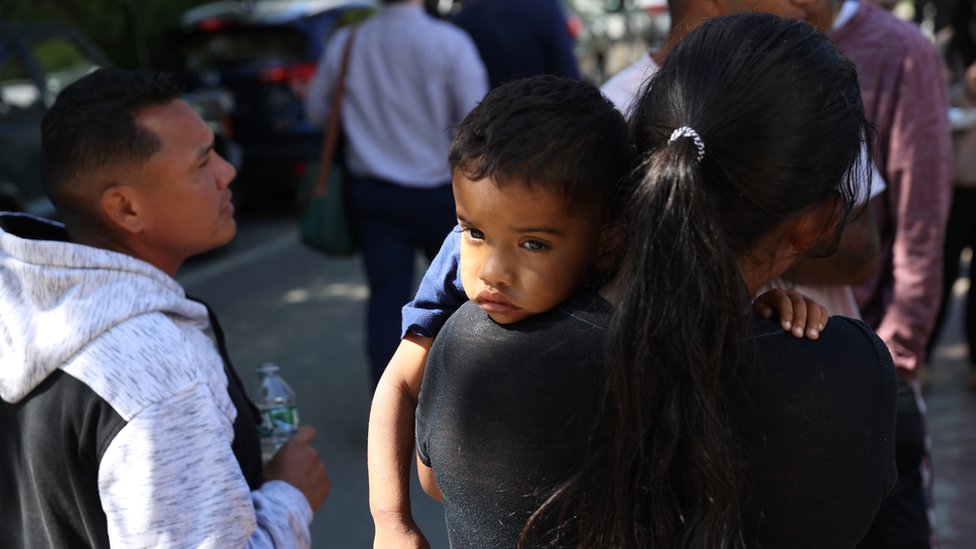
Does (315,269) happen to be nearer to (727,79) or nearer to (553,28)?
(553,28)

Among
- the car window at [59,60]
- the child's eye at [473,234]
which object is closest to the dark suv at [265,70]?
the car window at [59,60]

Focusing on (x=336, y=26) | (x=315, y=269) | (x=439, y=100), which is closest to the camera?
(x=439, y=100)

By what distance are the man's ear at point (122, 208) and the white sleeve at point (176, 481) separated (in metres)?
0.45

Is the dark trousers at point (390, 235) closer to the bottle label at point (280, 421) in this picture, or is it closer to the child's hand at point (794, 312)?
the bottle label at point (280, 421)

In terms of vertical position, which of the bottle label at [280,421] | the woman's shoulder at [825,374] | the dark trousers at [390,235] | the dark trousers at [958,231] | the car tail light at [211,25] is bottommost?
the car tail light at [211,25]

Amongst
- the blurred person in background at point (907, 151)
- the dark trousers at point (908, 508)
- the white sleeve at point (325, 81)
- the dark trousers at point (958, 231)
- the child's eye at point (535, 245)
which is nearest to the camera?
the child's eye at point (535, 245)

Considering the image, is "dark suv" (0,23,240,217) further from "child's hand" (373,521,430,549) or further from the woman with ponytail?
the woman with ponytail

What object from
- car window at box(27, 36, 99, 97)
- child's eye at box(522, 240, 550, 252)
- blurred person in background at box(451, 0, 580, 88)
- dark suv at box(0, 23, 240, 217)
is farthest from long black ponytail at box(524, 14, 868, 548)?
car window at box(27, 36, 99, 97)

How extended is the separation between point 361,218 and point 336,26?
23.2 feet

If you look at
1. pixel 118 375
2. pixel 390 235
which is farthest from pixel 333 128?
pixel 118 375

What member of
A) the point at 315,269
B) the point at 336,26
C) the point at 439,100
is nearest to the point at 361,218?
the point at 439,100

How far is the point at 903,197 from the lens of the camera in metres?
3.01

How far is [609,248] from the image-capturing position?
1.54 meters

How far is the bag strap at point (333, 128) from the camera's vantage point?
15.9 ft
